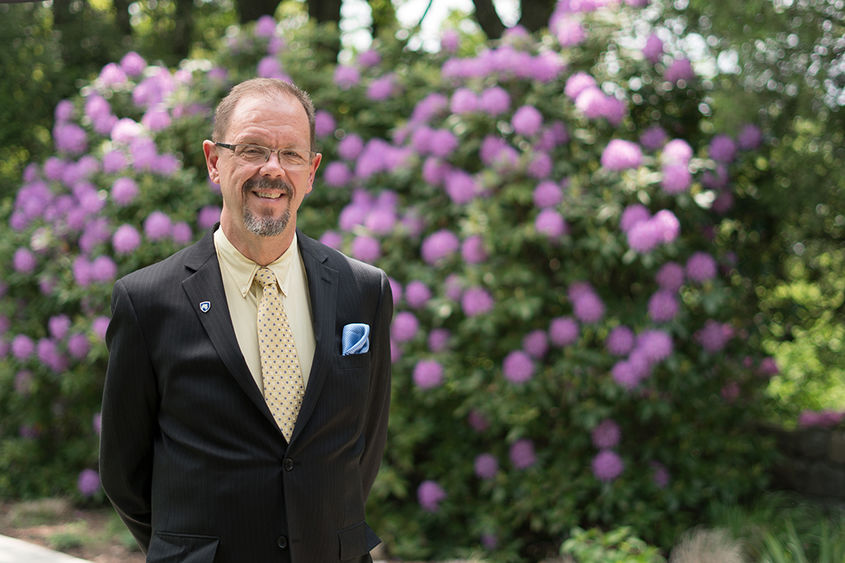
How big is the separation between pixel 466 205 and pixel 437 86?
86 centimetres

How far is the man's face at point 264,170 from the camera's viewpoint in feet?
6.18

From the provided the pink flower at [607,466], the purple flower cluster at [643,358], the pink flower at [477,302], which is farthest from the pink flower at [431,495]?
the purple flower cluster at [643,358]

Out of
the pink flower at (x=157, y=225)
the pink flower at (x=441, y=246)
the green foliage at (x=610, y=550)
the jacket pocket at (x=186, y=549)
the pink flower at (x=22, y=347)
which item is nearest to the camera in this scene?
the jacket pocket at (x=186, y=549)

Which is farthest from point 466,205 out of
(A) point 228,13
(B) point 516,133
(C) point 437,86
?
(A) point 228,13

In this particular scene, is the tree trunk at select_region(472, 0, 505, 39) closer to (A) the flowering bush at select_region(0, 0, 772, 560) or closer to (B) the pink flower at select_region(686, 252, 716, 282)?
(A) the flowering bush at select_region(0, 0, 772, 560)

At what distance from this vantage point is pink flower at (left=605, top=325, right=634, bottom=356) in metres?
4.39

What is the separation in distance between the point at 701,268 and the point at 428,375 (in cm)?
143

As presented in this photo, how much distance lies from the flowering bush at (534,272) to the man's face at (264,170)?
2645 mm

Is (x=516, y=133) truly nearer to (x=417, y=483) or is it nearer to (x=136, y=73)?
(x=417, y=483)

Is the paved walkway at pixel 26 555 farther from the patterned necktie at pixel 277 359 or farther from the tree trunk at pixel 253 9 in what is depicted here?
the tree trunk at pixel 253 9

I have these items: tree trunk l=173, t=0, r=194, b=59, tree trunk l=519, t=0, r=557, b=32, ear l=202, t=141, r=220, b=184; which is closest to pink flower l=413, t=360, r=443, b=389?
ear l=202, t=141, r=220, b=184

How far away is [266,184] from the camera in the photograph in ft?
6.17

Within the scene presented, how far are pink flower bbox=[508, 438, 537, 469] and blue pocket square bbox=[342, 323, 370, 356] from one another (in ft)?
8.89

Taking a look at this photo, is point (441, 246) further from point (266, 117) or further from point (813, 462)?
point (266, 117)
